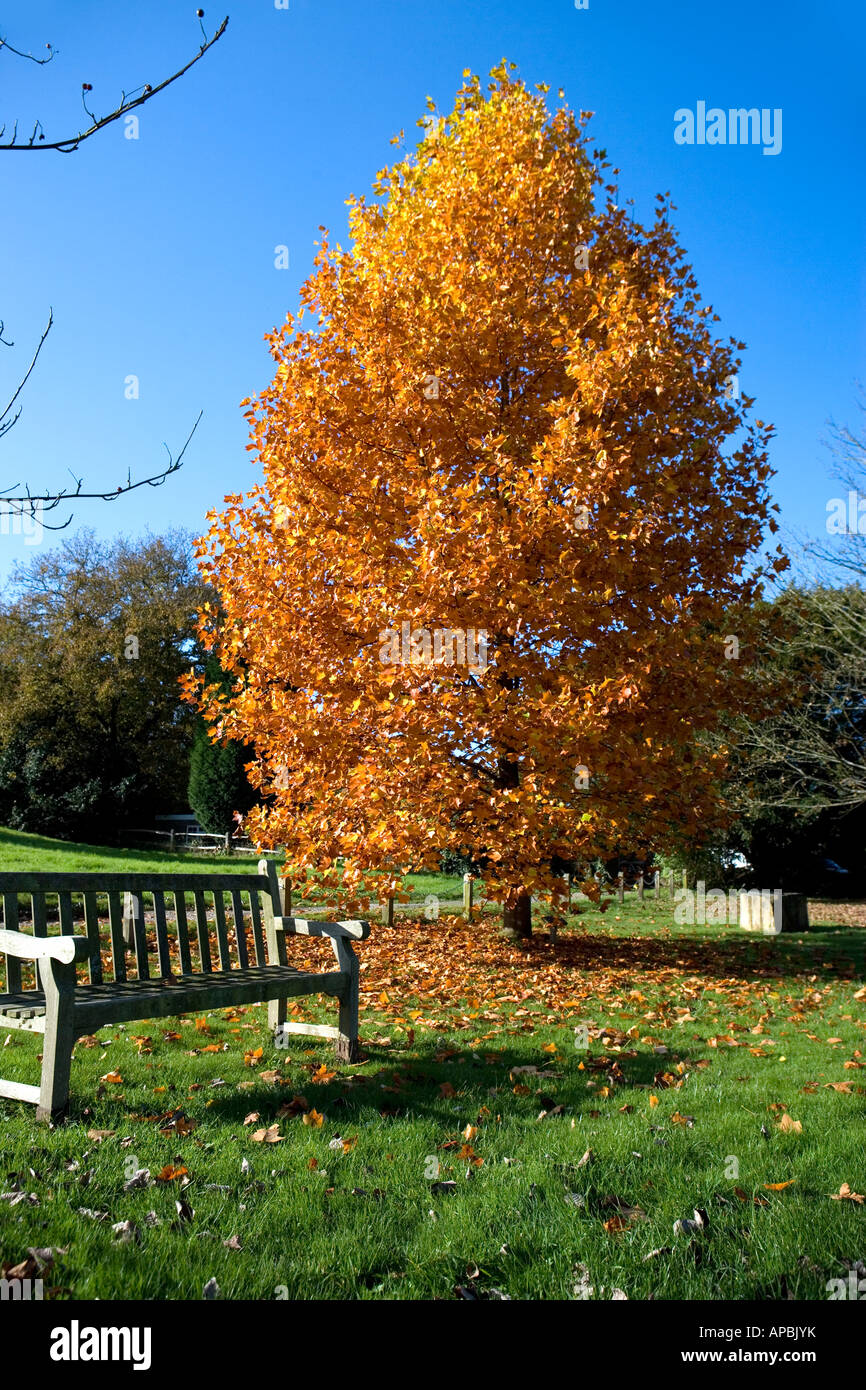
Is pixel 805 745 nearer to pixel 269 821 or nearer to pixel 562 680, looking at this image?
pixel 562 680

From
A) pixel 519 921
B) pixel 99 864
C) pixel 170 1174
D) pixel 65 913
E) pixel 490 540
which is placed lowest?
pixel 519 921

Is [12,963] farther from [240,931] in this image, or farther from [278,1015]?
[278,1015]

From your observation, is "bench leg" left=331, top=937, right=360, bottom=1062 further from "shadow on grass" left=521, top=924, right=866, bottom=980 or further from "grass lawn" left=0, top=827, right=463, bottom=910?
"grass lawn" left=0, top=827, right=463, bottom=910

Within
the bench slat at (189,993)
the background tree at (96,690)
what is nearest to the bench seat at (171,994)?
the bench slat at (189,993)

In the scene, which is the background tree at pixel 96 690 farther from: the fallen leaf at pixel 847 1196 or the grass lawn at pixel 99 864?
the fallen leaf at pixel 847 1196

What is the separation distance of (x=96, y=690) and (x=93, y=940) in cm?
3324

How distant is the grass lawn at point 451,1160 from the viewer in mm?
2600

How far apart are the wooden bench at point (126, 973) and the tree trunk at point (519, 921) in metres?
5.80

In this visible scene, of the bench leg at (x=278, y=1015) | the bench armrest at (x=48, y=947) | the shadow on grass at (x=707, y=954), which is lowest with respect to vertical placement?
the shadow on grass at (x=707, y=954)

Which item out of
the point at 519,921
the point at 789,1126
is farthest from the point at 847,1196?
the point at 519,921

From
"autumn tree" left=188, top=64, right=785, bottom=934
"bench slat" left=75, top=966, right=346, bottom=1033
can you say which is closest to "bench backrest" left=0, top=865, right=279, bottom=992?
"bench slat" left=75, top=966, right=346, bottom=1033

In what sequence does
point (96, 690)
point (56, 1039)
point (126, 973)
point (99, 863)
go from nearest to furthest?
point (56, 1039), point (126, 973), point (99, 863), point (96, 690)

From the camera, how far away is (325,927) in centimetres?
548
